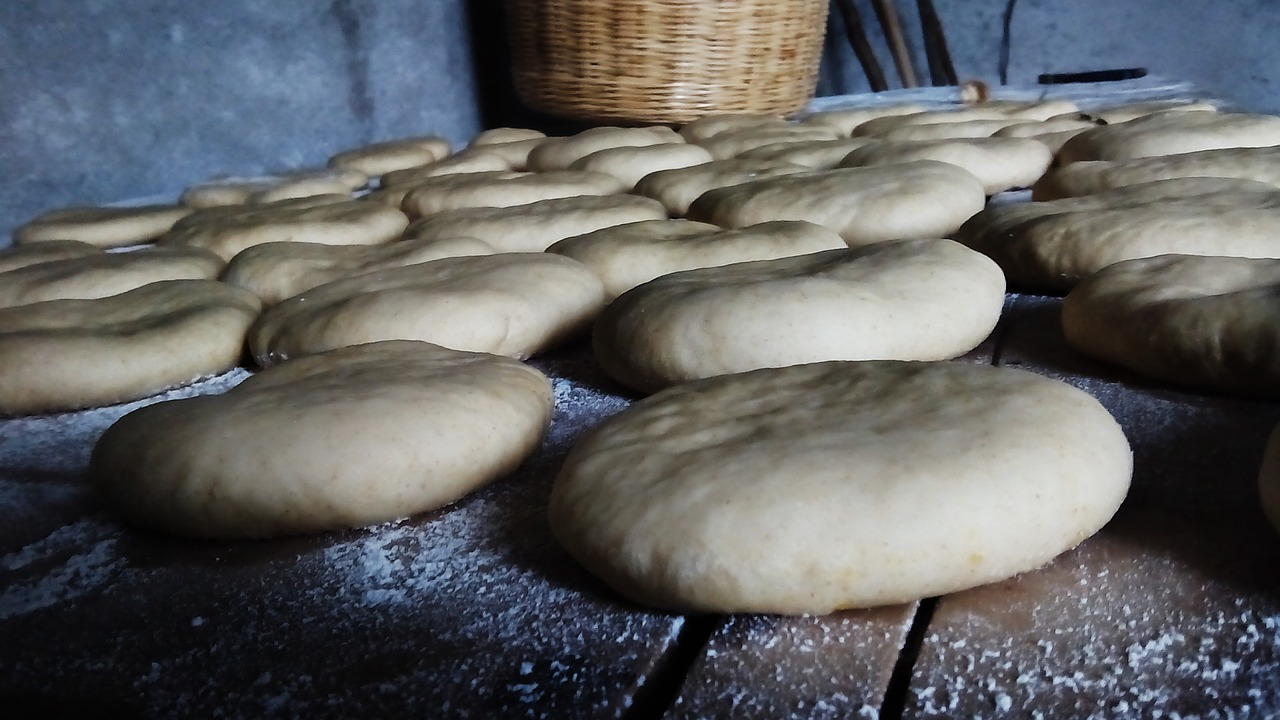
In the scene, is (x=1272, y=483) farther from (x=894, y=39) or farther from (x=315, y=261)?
(x=894, y=39)

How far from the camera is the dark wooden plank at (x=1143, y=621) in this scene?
77 cm

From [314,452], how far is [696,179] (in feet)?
5.19

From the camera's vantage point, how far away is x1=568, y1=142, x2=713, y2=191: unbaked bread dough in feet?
9.25

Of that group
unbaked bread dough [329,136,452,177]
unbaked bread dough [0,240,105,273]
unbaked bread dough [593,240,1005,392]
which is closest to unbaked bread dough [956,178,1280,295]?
unbaked bread dough [593,240,1005,392]

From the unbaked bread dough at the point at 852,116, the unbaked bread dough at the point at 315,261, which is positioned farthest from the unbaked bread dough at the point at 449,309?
the unbaked bread dough at the point at 852,116

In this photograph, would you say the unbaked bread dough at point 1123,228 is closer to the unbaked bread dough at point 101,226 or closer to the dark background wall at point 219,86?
the unbaked bread dough at point 101,226

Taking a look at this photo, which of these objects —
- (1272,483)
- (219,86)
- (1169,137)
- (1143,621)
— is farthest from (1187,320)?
(219,86)

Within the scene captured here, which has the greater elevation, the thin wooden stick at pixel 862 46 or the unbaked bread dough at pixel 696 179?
the unbaked bread dough at pixel 696 179

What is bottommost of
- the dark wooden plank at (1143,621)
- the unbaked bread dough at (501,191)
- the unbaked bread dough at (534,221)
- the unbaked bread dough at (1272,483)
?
the unbaked bread dough at (501,191)

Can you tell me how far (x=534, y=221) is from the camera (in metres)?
2.16

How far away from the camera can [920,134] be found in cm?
298

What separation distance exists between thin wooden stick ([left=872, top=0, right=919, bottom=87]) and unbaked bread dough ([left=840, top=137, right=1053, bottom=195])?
383 centimetres

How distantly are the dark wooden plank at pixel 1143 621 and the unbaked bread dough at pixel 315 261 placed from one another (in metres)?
1.26

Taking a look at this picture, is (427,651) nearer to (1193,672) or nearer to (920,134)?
(1193,672)
